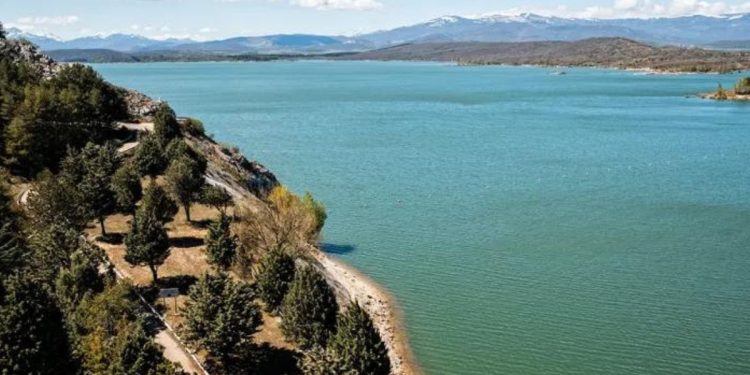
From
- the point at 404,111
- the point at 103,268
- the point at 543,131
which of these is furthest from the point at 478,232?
the point at 404,111

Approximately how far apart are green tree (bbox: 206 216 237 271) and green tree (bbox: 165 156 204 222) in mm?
12175

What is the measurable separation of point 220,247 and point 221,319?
11.8 m

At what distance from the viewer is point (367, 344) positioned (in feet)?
119

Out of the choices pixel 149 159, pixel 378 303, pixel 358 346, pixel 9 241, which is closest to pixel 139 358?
pixel 358 346

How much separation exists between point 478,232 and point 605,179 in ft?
111

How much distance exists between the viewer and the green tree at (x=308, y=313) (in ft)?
134

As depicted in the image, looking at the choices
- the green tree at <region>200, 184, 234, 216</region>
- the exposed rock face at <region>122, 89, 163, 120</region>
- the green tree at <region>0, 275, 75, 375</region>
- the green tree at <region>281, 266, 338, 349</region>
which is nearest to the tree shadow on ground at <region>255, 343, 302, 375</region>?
the green tree at <region>281, 266, 338, 349</region>

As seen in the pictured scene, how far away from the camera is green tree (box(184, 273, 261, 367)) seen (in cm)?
3934

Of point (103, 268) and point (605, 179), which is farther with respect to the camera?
point (605, 179)

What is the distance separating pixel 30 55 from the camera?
10519 cm

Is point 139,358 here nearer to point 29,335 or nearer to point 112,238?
point 29,335

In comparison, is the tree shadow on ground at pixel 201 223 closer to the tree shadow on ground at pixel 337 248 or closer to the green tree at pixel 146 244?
the tree shadow on ground at pixel 337 248

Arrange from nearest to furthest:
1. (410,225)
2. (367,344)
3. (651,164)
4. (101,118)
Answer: (367,344) → (410,225) → (101,118) → (651,164)

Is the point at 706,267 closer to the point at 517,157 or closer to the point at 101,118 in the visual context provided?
the point at 517,157
